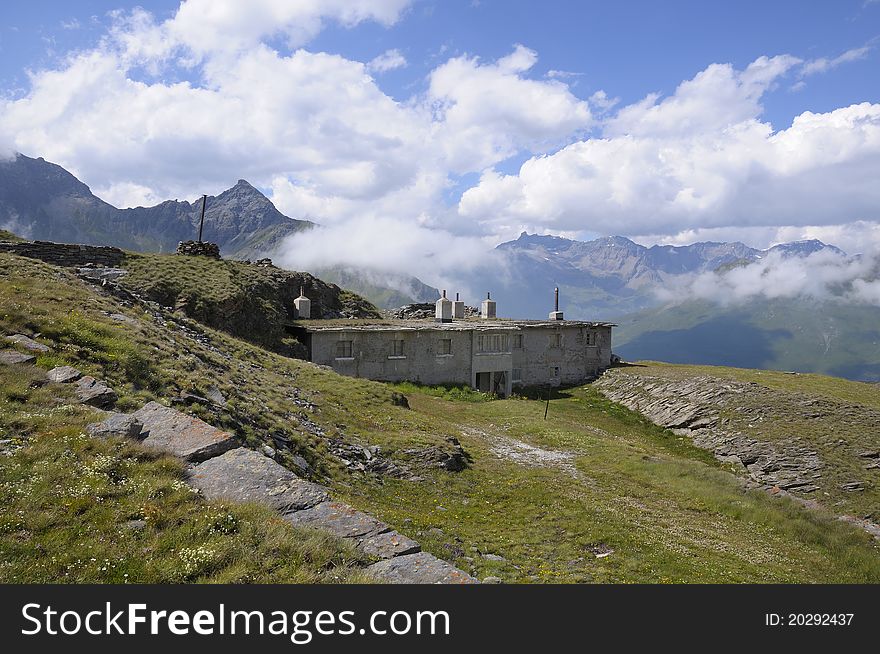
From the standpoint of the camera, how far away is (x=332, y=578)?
721cm

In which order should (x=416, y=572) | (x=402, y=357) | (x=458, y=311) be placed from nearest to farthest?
1. (x=416, y=572)
2. (x=402, y=357)
3. (x=458, y=311)

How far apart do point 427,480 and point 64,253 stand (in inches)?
1313

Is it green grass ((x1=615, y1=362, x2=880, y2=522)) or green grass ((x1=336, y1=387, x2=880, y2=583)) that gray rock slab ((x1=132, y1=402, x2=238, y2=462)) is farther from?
green grass ((x1=615, y1=362, x2=880, y2=522))

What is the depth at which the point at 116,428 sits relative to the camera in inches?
418

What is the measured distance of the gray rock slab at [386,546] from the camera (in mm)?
8359

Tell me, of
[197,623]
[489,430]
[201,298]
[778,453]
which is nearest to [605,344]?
[778,453]

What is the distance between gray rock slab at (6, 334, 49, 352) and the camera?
13.5m

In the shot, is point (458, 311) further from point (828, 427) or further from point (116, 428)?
point (116, 428)

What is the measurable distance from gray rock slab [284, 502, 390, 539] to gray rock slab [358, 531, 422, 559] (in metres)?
0.19

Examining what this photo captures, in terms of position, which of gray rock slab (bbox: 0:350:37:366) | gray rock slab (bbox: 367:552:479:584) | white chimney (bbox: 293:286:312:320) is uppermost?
white chimney (bbox: 293:286:312:320)

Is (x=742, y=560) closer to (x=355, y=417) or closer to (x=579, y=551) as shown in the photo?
(x=579, y=551)

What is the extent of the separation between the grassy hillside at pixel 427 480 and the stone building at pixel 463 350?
14.6m

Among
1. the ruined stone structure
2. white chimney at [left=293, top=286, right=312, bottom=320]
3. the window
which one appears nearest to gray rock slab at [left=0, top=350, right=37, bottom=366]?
white chimney at [left=293, top=286, right=312, bottom=320]

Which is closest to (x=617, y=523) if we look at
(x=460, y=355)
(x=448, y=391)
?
(x=448, y=391)
